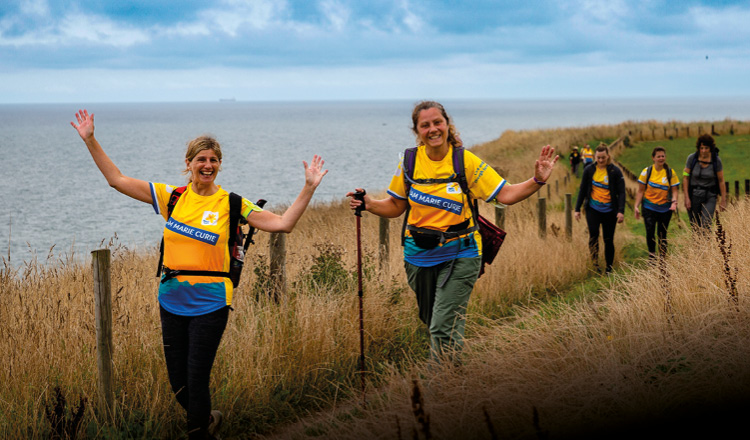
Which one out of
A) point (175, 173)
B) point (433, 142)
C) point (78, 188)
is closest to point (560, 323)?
point (433, 142)

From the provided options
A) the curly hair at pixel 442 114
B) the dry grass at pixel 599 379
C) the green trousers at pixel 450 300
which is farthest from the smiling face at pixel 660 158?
the green trousers at pixel 450 300

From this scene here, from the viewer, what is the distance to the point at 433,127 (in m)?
5.03

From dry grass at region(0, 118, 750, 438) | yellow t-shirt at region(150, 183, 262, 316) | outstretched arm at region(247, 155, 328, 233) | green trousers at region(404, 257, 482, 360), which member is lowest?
dry grass at region(0, 118, 750, 438)

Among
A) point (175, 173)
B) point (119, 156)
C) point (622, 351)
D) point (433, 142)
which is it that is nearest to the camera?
point (622, 351)

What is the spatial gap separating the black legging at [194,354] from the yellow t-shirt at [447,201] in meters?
1.61

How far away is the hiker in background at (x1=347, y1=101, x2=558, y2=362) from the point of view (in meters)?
5.02

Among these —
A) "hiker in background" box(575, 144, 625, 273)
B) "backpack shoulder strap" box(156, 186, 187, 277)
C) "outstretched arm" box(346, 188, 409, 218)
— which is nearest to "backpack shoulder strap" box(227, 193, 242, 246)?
"backpack shoulder strap" box(156, 186, 187, 277)

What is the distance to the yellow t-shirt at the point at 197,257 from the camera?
4.17 metres

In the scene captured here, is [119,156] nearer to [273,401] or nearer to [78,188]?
[78,188]

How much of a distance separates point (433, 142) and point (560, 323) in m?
1.71

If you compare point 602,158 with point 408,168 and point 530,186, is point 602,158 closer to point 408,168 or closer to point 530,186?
point 530,186

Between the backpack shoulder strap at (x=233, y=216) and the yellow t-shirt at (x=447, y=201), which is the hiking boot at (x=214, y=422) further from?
the yellow t-shirt at (x=447, y=201)

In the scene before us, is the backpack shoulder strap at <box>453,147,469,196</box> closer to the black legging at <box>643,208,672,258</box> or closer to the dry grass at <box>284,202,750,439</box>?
the dry grass at <box>284,202,750,439</box>

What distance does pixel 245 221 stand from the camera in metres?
4.38
